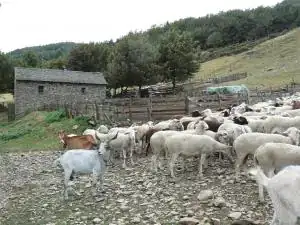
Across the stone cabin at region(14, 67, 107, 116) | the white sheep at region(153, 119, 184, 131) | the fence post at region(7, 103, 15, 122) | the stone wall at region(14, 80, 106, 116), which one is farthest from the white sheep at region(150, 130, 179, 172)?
the fence post at region(7, 103, 15, 122)

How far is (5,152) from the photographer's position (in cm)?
2341

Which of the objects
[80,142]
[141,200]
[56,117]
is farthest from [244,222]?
[56,117]

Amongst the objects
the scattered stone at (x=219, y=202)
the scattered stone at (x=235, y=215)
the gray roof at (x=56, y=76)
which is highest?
the gray roof at (x=56, y=76)

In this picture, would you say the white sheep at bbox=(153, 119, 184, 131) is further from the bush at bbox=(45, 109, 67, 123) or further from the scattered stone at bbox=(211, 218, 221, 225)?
the bush at bbox=(45, 109, 67, 123)

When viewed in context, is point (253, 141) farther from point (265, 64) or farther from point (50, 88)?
point (265, 64)

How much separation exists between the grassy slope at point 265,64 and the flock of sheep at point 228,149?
45638mm

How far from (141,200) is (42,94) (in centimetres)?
3543

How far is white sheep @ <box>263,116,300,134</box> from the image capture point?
52.3 ft

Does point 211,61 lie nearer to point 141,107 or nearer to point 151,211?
point 141,107

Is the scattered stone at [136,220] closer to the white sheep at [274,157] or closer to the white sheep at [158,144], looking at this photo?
the white sheep at [274,157]

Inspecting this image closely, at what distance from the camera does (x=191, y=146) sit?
13328 mm

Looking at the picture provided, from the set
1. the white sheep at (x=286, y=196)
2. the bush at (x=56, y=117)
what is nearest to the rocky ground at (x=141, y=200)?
the white sheep at (x=286, y=196)

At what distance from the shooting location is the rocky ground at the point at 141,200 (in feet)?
33.0

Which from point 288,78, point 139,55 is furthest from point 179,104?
point 288,78
